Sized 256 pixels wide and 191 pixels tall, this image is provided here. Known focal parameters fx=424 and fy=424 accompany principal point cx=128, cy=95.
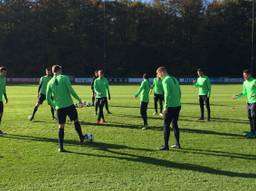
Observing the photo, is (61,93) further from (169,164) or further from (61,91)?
(169,164)

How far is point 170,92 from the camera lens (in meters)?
11.8

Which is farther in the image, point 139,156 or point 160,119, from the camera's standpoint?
point 160,119

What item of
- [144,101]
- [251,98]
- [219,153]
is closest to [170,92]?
[219,153]

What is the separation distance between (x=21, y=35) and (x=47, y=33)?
4.54 metres

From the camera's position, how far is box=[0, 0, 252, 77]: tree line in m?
74.4

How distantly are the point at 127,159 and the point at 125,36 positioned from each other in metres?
67.8

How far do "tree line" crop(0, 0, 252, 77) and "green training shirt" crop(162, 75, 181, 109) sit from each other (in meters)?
62.6

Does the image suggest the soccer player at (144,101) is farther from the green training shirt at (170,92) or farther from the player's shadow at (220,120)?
the green training shirt at (170,92)

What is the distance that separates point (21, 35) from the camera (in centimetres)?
7444

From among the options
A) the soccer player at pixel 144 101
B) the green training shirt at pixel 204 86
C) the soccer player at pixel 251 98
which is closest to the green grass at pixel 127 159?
the soccer player at pixel 144 101

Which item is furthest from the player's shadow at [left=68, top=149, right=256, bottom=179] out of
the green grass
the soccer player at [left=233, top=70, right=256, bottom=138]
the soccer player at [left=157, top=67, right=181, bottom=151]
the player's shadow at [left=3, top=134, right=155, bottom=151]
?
the soccer player at [left=233, top=70, right=256, bottom=138]

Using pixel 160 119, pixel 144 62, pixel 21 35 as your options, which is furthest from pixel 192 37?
pixel 160 119

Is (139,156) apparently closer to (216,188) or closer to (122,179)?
(122,179)

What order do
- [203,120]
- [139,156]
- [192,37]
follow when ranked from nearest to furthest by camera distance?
[139,156]
[203,120]
[192,37]
